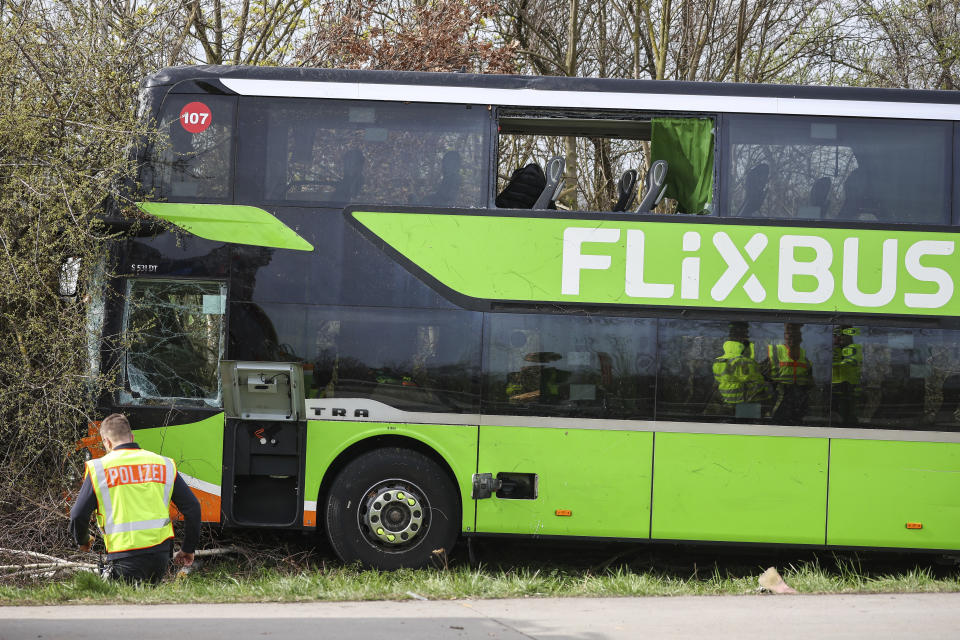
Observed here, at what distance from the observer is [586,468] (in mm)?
7492

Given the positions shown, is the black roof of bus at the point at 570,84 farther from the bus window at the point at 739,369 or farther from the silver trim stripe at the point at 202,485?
the silver trim stripe at the point at 202,485

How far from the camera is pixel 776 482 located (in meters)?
7.48

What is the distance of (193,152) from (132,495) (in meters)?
2.91

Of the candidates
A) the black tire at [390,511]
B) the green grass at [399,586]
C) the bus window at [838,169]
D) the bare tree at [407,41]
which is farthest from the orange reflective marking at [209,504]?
the bare tree at [407,41]

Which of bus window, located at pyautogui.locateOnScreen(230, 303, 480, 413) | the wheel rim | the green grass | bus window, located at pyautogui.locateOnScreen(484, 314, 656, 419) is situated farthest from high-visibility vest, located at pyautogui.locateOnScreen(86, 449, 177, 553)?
bus window, located at pyautogui.locateOnScreen(484, 314, 656, 419)

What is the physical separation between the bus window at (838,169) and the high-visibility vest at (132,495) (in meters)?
4.85

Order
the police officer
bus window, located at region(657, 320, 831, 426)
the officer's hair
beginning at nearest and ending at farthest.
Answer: the police officer, the officer's hair, bus window, located at region(657, 320, 831, 426)

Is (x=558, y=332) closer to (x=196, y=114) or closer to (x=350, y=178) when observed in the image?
(x=350, y=178)

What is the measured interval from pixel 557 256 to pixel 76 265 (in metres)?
4.02

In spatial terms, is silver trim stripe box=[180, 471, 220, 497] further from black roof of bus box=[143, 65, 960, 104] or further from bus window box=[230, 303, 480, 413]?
black roof of bus box=[143, 65, 960, 104]

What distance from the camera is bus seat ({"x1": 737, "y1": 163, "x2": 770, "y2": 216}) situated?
7.55m

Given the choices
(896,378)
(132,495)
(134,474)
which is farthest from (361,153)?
(896,378)

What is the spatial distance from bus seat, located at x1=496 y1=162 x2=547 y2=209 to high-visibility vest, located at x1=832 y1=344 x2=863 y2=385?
2795 millimetres

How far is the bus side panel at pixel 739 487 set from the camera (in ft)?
24.5
